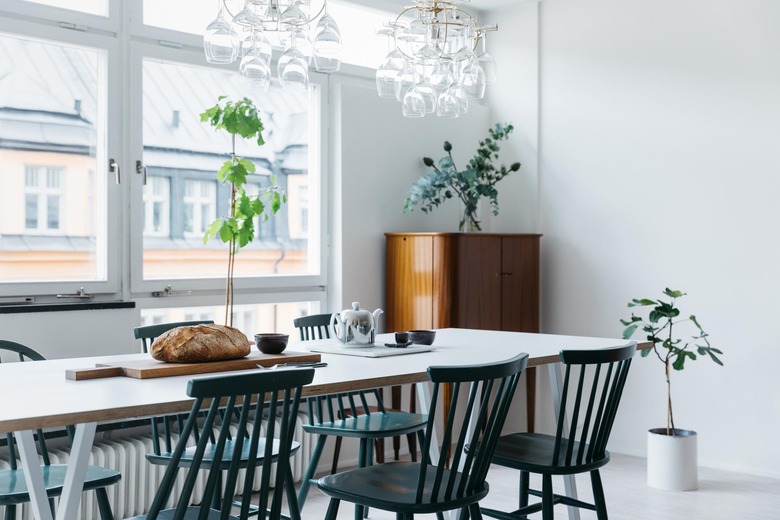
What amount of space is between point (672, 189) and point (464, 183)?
119cm

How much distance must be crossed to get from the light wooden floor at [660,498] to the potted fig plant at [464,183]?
1.54 meters

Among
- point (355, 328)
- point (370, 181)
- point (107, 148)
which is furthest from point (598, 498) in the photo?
point (370, 181)

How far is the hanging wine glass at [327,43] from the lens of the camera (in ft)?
8.50

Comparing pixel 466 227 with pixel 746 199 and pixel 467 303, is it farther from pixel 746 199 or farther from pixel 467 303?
pixel 746 199

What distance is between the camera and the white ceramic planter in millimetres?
4543

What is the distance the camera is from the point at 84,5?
4.01 metres

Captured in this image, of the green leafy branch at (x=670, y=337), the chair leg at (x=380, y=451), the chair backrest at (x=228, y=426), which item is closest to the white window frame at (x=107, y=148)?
the chair leg at (x=380, y=451)

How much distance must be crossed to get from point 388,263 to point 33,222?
2092 mm

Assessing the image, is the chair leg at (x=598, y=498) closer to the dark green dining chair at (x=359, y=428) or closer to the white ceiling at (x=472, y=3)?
the dark green dining chair at (x=359, y=428)

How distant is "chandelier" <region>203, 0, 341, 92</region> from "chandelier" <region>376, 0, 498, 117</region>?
30 cm

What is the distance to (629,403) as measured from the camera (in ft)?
17.7

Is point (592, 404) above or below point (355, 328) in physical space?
below

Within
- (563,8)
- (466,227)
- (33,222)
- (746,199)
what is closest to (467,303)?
(466,227)

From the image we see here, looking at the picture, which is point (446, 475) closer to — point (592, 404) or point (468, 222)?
point (592, 404)
